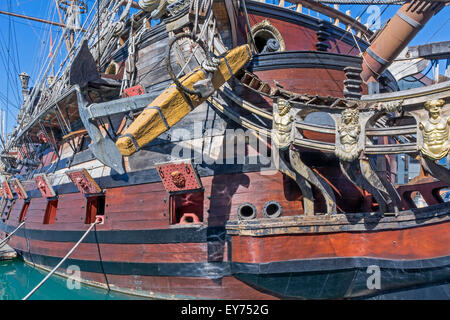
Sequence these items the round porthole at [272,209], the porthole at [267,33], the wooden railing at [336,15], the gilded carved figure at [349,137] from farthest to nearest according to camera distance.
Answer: the wooden railing at [336,15], the porthole at [267,33], the round porthole at [272,209], the gilded carved figure at [349,137]

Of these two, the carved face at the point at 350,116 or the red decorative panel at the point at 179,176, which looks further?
the red decorative panel at the point at 179,176

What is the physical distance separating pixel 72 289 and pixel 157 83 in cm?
508

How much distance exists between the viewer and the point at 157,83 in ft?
22.4

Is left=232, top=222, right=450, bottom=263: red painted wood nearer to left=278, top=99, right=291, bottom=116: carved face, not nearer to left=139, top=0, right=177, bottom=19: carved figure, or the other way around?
left=278, top=99, right=291, bottom=116: carved face

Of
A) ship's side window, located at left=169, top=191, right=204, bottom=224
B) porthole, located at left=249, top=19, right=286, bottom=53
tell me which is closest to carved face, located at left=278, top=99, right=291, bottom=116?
ship's side window, located at left=169, top=191, right=204, bottom=224

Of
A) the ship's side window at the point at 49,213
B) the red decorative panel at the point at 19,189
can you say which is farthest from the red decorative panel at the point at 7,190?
the ship's side window at the point at 49,213

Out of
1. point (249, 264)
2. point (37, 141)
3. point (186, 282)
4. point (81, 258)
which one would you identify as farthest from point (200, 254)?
point (37, 141)

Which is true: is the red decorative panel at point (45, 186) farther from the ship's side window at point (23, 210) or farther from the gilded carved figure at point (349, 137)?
the gilded carved figure at point (349, 137)

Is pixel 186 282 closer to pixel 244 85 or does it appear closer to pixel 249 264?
pixel 249 264

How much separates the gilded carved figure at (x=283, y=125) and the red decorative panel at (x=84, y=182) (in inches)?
160

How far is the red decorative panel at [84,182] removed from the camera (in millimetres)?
6934

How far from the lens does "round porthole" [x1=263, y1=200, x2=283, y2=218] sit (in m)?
5.23

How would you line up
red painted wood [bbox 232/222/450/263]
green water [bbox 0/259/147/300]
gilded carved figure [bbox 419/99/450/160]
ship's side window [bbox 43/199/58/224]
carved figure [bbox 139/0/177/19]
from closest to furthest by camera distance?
gilded carved figure [bbox 419/99/450/160]
red painted wood [bbox 232/222/450/263]
green water [bbox 0/259/147/300]
carved figure [bbox 139/0/177/19]
ship's side window [bbox 43/199/58/224]

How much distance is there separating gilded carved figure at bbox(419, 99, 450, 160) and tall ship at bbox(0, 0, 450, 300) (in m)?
0.01
